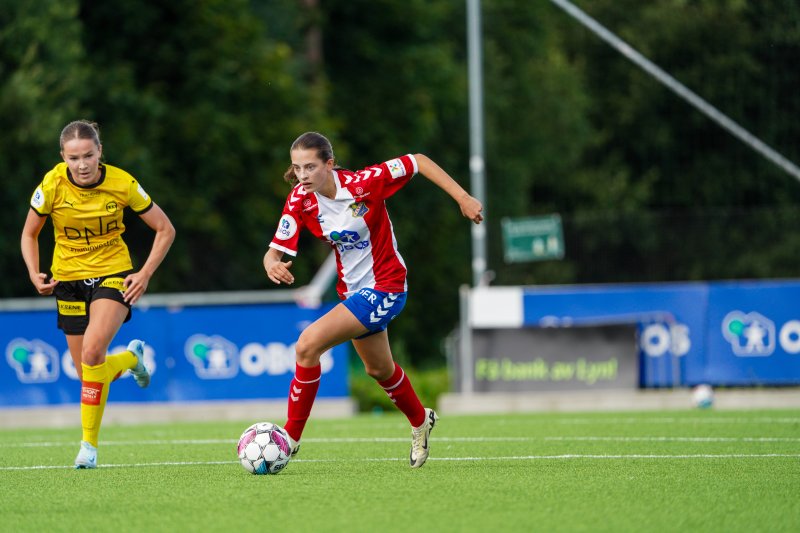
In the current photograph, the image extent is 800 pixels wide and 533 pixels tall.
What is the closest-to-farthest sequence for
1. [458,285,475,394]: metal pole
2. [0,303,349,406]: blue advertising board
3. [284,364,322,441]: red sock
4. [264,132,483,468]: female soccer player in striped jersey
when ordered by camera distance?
[264,132,483,468]: female soccer player in striped jersey < [284,364,322,441]: red sock < [0,303,349,406]: blue advertising board < [458,285,475,394]: metal pole

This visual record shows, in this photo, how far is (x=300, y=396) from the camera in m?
8.74

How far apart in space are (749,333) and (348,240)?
10.2 metres

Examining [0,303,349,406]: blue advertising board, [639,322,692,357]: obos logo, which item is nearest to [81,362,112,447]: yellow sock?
[0,303,349,406]: blue advertising board

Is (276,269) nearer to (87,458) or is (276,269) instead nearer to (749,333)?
(87,458)

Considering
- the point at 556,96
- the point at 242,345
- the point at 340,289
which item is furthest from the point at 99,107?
the point at 340,289

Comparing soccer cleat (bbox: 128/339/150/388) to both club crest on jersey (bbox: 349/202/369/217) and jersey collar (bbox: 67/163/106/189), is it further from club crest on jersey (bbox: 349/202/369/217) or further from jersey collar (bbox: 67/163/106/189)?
club crest on jersey (bbox: 349/202/369/217)

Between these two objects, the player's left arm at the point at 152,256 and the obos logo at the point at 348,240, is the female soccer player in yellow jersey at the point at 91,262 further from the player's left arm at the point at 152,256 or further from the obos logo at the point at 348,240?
the obos logo at the point at 348,240

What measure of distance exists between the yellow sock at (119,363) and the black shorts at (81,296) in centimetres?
27

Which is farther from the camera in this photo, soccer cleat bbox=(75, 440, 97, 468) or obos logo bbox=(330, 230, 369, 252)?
soccer cleat bbox=(75, 440, 97, 468)

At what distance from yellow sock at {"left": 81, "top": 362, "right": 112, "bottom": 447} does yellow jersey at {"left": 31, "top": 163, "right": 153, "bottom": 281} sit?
60 centimetres

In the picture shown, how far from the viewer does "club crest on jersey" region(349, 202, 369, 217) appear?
8.77 meters

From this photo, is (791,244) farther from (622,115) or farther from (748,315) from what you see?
(622,115)

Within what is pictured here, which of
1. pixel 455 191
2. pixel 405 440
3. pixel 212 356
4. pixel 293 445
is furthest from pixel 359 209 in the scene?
pixel 212 356

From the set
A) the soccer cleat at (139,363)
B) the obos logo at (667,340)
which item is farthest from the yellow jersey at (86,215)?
the obos logo at (667,340)
